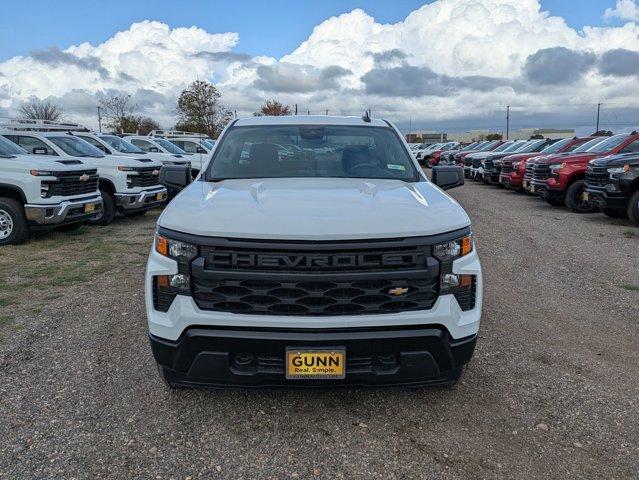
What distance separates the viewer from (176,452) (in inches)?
116

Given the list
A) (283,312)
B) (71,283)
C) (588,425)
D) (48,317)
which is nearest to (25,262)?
(71,283)

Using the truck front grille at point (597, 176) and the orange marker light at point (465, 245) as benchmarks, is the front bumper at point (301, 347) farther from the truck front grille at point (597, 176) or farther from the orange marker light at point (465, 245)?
the truck front grille at point (597, 176)

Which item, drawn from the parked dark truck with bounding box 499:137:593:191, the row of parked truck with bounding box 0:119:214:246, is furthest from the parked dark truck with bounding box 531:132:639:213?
the row of parked truck with bounding box 0:119:214:246

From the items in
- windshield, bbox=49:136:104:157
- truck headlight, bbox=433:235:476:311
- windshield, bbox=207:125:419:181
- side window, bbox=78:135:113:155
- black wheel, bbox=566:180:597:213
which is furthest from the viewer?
black wheel, bbox=566:180:597:213

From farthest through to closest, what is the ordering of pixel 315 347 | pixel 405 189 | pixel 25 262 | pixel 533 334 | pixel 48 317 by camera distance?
pixel 25 262
pixel 48 317
pixel 533 334
pixel 405 189
pixel 315 347

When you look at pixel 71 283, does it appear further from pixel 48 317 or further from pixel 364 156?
pixel 364 156

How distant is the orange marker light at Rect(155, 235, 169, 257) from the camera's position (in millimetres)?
3000

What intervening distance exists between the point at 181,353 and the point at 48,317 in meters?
2.83

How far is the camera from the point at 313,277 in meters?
2.84

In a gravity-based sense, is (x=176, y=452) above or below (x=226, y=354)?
below

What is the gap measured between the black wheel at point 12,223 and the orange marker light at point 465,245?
25.6 feet

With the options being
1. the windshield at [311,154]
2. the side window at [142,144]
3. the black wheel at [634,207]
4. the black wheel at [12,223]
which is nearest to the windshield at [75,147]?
the black wheel at [12,223]

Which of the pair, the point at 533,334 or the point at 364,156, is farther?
the point at 533,334

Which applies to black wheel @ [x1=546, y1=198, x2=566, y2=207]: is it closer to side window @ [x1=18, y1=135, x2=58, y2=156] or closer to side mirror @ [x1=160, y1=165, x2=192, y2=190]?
side mirror @ [x1=160, y1=165, x2=192, y2=190]
